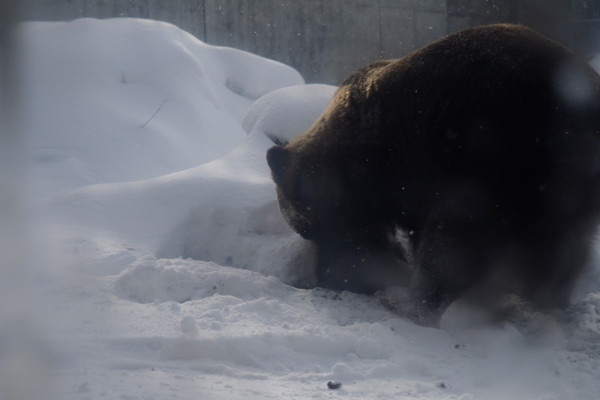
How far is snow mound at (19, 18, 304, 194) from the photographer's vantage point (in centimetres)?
536

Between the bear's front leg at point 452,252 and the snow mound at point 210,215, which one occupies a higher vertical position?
the bear's front leg at point 452,252

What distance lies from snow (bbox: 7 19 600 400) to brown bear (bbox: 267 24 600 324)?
0.27 m

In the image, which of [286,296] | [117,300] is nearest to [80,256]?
[117,300]

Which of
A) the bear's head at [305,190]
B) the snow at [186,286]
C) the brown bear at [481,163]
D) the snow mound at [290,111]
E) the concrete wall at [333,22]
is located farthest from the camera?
the concrete wall at [333,22]

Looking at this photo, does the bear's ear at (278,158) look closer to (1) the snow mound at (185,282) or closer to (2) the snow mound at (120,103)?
(1) the snow mound at (185,282)

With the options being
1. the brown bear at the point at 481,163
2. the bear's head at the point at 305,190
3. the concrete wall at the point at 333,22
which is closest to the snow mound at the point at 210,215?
the bear's head at the point at 305,190

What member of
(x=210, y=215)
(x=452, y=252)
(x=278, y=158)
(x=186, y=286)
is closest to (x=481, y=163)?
(x=452, y=252)

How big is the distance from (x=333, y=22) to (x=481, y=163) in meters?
8.20

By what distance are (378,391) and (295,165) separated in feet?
6.35

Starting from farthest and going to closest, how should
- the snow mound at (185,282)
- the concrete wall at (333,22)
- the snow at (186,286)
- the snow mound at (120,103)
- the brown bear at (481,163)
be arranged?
1. the concrete wall at (333,22)
2. the snow mound at (120,103)
3. the snow mound at (185,282)
4. the brown bear at (481,163)
5. the snow at (186,286)

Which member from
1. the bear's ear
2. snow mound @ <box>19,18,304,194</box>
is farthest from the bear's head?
snow mound @ <box>19,18,304,194</box>

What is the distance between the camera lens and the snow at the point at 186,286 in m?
2.14

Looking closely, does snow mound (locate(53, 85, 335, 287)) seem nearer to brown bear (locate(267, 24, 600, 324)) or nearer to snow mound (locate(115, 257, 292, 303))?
snow mound (locate(115, 257, 292, 303))

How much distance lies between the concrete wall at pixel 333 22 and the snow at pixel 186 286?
332 cm
